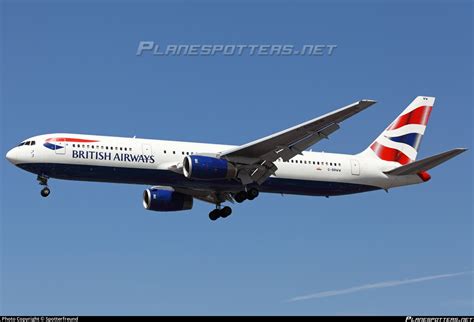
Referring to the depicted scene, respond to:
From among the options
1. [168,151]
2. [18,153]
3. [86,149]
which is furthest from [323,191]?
[18,153]

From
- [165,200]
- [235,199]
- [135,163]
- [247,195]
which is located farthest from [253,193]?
[135,163]

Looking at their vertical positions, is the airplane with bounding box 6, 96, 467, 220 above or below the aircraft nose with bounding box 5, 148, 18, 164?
below

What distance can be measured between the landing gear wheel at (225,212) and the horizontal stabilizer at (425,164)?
9264 millimetres

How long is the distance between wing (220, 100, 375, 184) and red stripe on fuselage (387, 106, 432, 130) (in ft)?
35.5

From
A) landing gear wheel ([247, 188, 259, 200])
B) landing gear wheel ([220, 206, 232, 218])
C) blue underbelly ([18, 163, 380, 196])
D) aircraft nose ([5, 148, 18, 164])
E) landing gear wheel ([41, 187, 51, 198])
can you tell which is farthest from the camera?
landing gear wheel ([220, 206, 232, 218])

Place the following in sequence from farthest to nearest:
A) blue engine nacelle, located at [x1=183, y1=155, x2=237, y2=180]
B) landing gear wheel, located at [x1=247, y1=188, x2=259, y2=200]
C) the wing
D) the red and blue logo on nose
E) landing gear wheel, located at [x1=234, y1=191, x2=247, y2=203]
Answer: landing gear wheel, located at [x1=234, y1=191, x2=247, y2=203] → landing gear wheel, located at [x1=247, y1=188, x2=259, y2=200] → the red and blue logo on nose → blue engine nacelle, located at [x1=183, y1=155, x2=237, y2=180] → the wing

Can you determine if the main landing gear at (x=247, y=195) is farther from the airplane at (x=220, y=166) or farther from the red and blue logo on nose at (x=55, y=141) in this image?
the red and blue logo on nose at (x=55, y=141)

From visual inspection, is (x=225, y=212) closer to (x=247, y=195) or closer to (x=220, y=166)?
(x=247, y=195)

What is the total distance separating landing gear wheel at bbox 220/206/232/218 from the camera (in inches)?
2179

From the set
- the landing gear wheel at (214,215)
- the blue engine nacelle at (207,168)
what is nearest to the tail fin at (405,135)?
the landing gear wheel at (214,215)

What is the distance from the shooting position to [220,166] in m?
49.3

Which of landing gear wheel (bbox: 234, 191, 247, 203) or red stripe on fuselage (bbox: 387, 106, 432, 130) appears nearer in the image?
landing gear wheel (bbox: 234, 191, 247, 203)

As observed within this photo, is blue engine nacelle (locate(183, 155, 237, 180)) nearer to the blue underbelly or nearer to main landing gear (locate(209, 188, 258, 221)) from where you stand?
the blue underbelly

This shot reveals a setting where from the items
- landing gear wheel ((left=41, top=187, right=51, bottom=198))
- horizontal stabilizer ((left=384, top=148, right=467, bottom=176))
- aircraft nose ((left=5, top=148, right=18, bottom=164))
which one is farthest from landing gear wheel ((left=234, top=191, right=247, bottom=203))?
aircraft nose ((left=5, top=148, right=18, bottom=164))
